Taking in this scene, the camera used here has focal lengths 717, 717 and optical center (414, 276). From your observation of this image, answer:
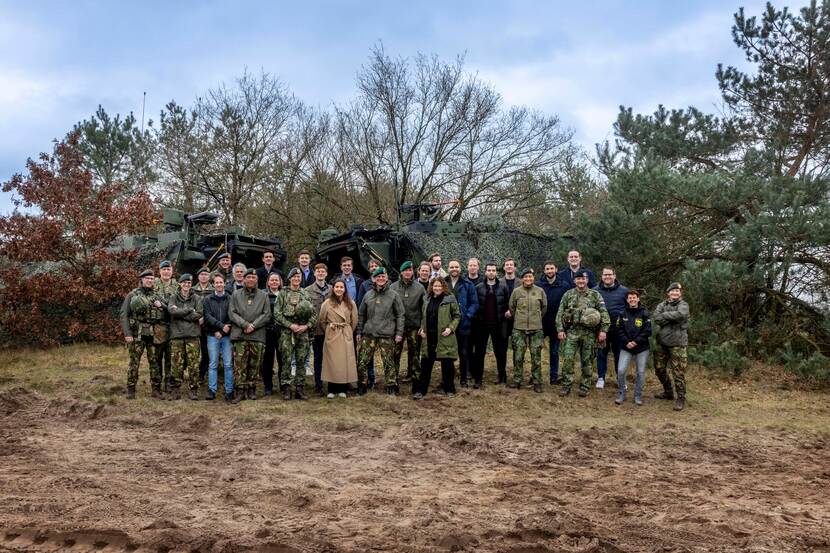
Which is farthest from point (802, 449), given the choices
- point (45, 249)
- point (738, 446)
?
point (45, 249)

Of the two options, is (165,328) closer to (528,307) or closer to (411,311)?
(411,311)

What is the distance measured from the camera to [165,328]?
8516 mm

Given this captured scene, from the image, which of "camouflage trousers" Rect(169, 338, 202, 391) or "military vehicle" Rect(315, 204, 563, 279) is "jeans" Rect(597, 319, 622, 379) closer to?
"military vehicle" Rect(315, 204, 563, 279)

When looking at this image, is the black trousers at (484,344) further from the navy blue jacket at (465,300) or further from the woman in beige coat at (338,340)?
the woman in beige coat at (338,340)

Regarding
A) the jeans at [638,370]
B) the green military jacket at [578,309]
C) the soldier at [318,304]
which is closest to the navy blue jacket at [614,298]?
the green military jacket at [578,309]

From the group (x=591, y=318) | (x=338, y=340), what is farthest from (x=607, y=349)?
(x=338, y=340)

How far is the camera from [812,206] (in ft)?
31.3

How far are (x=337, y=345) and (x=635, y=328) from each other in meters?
3.47

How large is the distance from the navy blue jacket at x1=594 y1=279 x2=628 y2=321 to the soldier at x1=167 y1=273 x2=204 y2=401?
4908 mm

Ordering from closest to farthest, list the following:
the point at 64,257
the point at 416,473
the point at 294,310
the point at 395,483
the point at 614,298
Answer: the point at 395,483
the point at 416,473
the point at 294,310
the point at 614,298
the point at 64,257

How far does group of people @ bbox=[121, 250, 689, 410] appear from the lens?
27.3 feet

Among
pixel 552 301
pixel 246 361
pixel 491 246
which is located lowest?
pixel 246 361

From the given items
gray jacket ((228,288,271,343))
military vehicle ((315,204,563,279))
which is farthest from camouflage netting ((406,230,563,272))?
gray jacket ((228,288,271,343))

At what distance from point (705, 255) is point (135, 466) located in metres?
9.25
